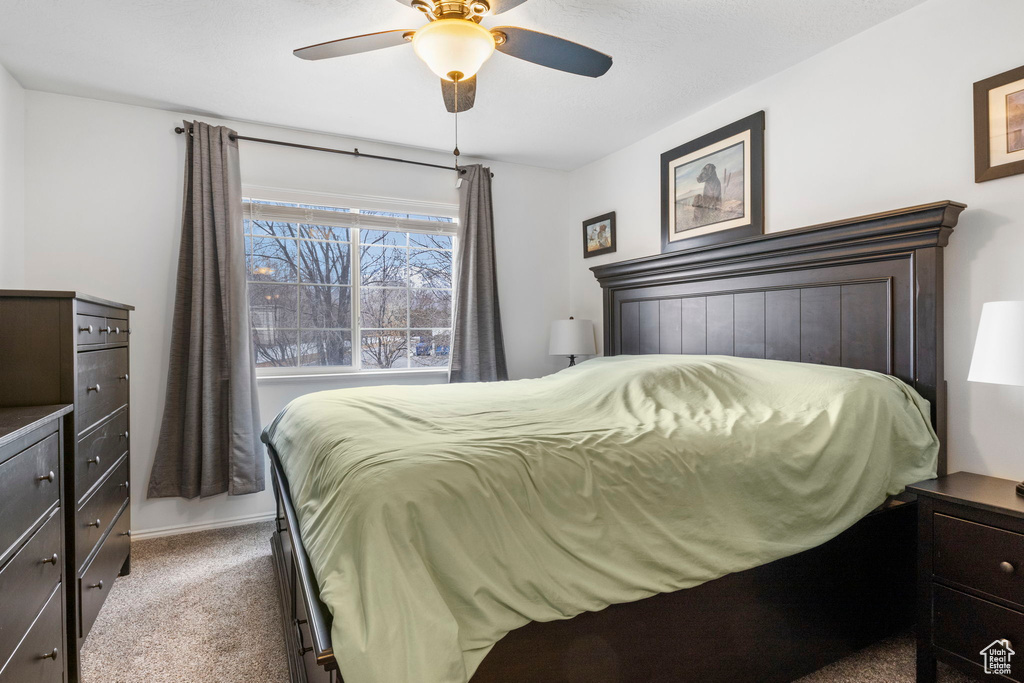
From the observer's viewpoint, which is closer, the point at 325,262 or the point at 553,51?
the point at 553,51

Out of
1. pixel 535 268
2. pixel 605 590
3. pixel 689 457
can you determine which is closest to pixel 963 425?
pixel 689 457

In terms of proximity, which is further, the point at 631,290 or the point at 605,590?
the point at 631,290

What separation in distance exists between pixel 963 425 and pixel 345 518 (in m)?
2.21

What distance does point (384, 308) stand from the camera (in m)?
3.75

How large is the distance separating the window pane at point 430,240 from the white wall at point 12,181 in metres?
2.09

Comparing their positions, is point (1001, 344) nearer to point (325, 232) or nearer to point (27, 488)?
point (27, 488)

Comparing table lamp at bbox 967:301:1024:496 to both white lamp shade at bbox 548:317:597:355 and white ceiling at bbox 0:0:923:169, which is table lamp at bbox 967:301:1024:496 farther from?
white lamp shade at bbox 548:317:597:355

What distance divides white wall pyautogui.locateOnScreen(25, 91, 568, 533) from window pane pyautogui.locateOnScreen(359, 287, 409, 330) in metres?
0.50

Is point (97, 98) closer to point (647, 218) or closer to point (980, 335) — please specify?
point (647, 218)

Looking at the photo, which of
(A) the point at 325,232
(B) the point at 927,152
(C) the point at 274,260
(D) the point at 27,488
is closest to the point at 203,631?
(D) the point at 27,488

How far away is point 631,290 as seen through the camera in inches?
137

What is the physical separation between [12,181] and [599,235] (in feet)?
11.1

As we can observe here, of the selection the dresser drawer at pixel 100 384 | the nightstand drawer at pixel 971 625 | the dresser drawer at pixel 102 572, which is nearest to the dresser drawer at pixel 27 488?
the dresser drawer at pixel 100 384

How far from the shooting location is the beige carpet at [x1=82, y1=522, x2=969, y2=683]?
1.79 meters
